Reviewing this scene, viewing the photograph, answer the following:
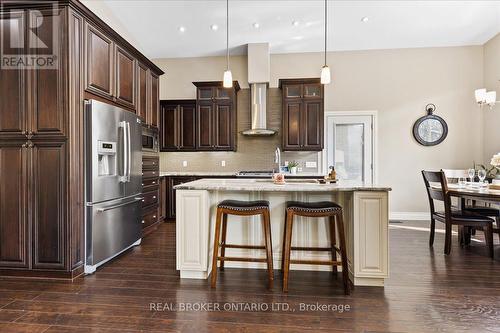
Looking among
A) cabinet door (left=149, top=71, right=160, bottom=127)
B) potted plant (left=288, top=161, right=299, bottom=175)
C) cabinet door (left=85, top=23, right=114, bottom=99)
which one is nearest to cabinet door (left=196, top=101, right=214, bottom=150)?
cabinet door (left=149, top=71, right=160, bottom=127)

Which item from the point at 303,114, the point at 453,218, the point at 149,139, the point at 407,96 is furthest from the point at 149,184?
the point at 407,96

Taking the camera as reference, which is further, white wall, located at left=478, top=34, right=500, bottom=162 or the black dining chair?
Answer: white wall, located at left=478, top=34, right=500, bottom=162

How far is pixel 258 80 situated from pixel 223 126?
1.13m

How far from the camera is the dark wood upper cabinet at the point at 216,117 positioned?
5.27 meters

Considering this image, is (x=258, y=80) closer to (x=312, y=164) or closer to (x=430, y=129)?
(x=312, y=164)

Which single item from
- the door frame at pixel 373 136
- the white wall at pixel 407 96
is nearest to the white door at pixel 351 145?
the door frame at pixel 373 136

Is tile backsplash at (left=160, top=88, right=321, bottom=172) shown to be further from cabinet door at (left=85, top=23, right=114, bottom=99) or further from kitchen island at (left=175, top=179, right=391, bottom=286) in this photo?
kitchen island at (left=175, top=179, right=391, bottom=286)

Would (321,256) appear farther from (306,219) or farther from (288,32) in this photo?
(288,32)

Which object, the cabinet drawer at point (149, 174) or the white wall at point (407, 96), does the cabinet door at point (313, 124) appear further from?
the cabinet drawer at point (149, 174)

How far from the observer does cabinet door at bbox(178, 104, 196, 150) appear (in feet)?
17.6

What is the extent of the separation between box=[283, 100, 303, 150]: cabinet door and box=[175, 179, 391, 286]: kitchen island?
2.50 metres

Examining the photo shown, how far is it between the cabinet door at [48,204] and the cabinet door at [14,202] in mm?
82

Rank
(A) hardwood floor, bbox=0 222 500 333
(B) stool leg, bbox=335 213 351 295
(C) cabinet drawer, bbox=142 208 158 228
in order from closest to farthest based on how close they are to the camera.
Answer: (A) hardwood floor, bbox=0 222 500 333, (B) stool leg, bbox=335 213 351 295, (C) cabinet drawer, bbox=142 208 158 228

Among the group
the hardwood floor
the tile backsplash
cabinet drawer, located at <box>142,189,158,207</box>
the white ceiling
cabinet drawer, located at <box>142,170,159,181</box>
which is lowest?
the hardwood floor
